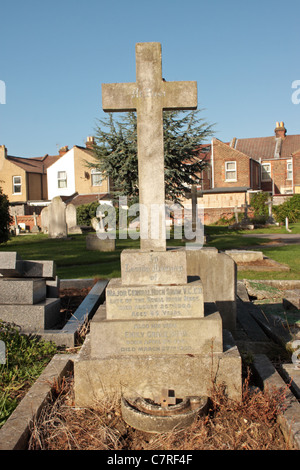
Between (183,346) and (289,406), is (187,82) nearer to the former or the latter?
(183,346)

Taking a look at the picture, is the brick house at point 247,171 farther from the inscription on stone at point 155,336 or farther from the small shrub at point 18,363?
the inscription on stone at point 155,336

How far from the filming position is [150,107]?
164 inches

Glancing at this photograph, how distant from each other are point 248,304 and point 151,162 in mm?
3544

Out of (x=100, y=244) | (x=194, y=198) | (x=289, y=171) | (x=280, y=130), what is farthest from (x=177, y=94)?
(x=280, y=130)

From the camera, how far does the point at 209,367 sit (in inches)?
138

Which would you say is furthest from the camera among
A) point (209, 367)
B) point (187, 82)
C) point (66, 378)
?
point (187, 82)

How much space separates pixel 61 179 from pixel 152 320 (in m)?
36.7

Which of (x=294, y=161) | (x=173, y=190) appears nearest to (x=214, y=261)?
(x=173, y=190)

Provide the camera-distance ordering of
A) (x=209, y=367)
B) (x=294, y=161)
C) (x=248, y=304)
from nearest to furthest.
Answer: (x=209, y=367)
(x=248, y=304)
(x=294, y=161)

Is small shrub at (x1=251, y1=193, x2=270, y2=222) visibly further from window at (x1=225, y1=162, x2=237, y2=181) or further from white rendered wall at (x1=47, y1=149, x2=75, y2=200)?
white rendered wall at (x1=47, y1=149, x2=75, y2=200)

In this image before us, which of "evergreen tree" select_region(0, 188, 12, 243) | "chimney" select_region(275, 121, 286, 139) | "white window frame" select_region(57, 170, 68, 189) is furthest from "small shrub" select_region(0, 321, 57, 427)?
"chimney" select_region(275, 121, 286, 139)

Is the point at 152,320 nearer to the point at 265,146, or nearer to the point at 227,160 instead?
the point at 227,160

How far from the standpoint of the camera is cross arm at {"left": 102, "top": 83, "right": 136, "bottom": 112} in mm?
4215

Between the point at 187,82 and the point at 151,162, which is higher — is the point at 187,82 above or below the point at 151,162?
above
